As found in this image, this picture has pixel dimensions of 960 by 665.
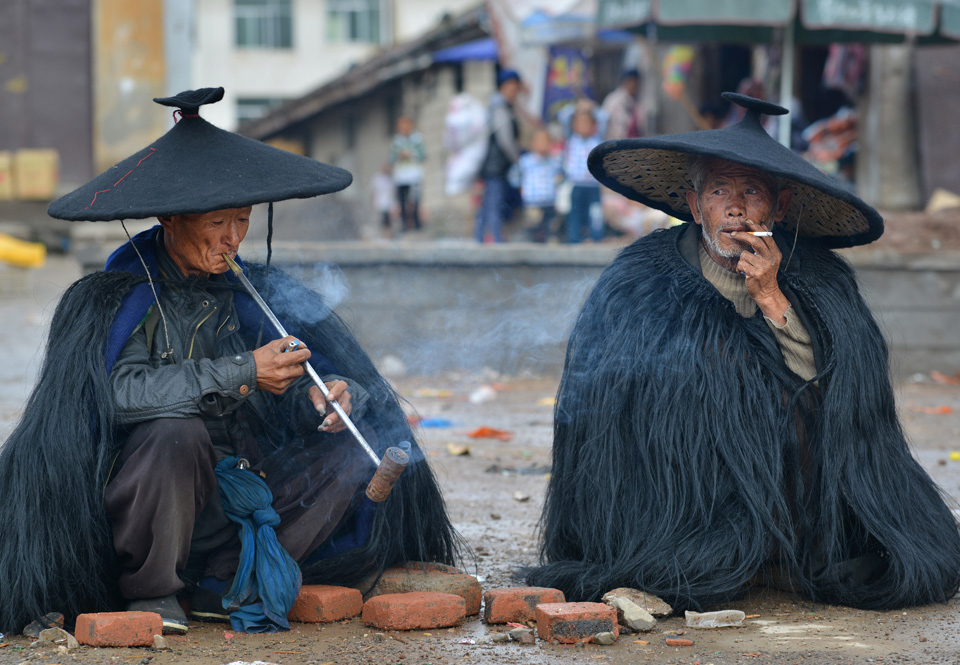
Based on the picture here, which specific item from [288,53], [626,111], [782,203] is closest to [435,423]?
[782,203]

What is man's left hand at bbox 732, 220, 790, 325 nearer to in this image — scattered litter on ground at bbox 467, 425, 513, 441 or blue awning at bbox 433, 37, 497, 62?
scattered litter on ground at bbox 467, 425, 513, 441

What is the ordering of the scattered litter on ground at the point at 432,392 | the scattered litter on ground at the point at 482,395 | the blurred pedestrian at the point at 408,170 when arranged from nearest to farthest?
1. the scattered litter on ground at the point at 482,395
2. the scattered litter on ground at the point at 432,392
3. the blurred pedestrian at the point at 408,170

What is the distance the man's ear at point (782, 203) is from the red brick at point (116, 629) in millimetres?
2330

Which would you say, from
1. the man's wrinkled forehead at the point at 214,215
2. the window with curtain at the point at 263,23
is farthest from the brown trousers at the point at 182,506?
the window with curtain at the point at 263,23

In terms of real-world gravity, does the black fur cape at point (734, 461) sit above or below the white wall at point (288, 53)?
below

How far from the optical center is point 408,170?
53.3 feet

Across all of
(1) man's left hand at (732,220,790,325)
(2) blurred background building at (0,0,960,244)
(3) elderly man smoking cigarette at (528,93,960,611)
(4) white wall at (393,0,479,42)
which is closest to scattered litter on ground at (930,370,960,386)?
(2) blurred background building at (0,0,960,244)

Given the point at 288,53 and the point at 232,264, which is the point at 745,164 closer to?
the point at 232,264

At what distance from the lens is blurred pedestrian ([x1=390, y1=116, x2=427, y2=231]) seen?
1612 centimetres

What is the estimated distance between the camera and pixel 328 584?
3.65 metres

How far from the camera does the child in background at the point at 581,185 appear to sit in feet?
35.2

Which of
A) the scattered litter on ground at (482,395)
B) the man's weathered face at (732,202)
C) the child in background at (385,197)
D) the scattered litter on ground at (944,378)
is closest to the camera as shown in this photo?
the man's weathered face at (732,202)

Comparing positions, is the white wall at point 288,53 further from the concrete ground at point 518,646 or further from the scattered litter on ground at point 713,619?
the scattered litter on ground at point 713,619

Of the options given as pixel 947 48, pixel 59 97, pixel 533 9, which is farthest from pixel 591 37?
pixel 59 97
